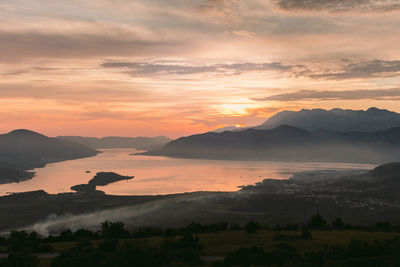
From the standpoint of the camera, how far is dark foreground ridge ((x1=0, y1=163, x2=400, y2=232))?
89.4 meters

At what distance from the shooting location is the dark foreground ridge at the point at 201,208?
3519 inches

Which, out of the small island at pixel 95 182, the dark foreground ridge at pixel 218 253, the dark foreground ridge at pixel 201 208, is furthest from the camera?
the small island at pixel 95 182

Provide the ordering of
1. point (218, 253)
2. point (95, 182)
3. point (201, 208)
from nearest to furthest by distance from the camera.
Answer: point (218, 253)
point (201, 208)
point (95, 182)

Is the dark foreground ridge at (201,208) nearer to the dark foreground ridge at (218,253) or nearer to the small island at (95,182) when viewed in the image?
the small island at (95,182)

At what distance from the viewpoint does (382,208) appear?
104188mm

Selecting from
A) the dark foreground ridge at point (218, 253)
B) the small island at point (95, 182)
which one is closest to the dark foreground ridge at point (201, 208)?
the small island at point (95, 182)

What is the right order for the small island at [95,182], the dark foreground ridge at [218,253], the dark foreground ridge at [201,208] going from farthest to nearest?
the small island at [95,182] < the dark foreground ridge at [201,208] < the dark foreground ridge at [218,253]

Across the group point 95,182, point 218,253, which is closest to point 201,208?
point 218,253

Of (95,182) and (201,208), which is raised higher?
(95,182)

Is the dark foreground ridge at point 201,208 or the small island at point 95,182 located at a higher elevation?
the small island at point 95,182

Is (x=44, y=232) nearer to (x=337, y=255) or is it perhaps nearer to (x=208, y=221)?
(x=208, y=221)

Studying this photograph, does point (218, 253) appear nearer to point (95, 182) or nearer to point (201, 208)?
point (201, 208)

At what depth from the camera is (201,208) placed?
10194 centimetres

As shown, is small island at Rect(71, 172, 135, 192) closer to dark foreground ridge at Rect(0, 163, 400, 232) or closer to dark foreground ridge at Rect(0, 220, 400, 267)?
dark foreground ridge at Rect(0, 163, 400, 232)
